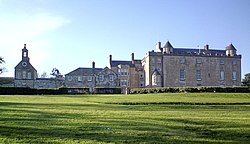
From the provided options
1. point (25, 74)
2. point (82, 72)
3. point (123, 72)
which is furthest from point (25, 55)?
point (123, 72)

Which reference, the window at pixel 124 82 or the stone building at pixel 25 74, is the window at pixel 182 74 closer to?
the window at pixel 124 82

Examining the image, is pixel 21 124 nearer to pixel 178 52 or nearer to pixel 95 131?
pixel 95 131

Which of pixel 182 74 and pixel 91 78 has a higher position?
pixel 182 74

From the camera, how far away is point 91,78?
78875 millimetres

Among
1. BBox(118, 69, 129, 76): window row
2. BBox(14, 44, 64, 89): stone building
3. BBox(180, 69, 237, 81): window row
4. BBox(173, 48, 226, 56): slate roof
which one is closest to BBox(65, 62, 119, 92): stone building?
BBox(118, 69, 129, 76): window row

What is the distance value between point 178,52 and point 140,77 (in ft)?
36.4

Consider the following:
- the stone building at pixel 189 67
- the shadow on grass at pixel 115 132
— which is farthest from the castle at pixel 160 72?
the shadow on grass at pixel 115 132

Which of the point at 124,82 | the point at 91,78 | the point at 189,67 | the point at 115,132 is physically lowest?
the point at 115,132

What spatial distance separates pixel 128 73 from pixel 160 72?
7.92 m

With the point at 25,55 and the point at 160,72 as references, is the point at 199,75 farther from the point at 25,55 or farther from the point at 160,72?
the point at 25,55

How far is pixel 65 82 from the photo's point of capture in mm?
78062

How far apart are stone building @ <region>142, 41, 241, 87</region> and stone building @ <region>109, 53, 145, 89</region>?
227cm

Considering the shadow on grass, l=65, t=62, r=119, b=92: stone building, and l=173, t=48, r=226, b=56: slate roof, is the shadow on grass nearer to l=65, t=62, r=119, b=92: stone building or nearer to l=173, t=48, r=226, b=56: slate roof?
l=65, t=62, r=119, b=92: stone building

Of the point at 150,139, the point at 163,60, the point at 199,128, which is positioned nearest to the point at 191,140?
the point at 150,139
